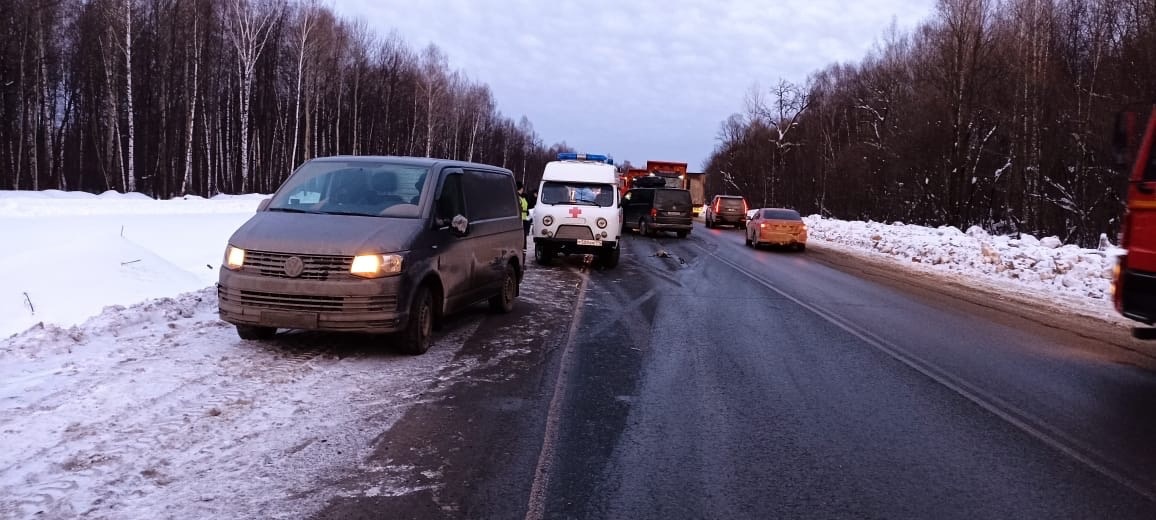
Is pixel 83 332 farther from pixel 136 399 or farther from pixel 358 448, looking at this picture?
pixel 358 448

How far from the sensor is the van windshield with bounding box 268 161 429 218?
753 centimetres

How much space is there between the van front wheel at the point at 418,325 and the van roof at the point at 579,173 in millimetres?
10649

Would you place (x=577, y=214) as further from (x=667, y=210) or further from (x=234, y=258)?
(x=667, y=210)

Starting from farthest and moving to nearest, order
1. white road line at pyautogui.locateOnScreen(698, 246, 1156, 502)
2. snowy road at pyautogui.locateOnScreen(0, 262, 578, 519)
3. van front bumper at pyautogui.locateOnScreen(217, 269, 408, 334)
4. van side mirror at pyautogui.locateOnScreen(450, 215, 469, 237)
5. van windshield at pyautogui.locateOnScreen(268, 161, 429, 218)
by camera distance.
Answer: van side mirror at pyautogui.locateOnScreen(450, 215, 469, 237), van windshield at pyautogui.locateOnScreen(268, 161, 429, 218), van front bumper at pyautogui.locateOnScreen(217, 269, 408, 334), white road line at pyautogui.locateOnScreen(698, 246, 1156, 502), snowy road at pyautogui.locateOnScreen(0, 262, 578, 519)

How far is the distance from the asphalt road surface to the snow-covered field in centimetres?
38

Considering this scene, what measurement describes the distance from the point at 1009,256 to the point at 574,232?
35.5 feet

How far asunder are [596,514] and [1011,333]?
797cm

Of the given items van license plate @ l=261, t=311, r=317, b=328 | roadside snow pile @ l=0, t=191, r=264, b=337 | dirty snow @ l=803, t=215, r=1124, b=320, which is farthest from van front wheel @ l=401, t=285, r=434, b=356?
dirty snow @ l=803, t=215, r=1124, b=320

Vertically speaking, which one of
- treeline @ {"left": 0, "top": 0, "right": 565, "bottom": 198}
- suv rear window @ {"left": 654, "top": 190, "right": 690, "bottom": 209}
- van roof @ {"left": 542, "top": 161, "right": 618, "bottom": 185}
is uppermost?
treeline @ {"left": 0, "top": 0, "right": 565, "bottom": 198}

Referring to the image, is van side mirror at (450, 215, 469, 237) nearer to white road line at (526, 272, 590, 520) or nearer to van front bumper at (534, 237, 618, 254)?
white road line at (526, 272, 590, 520)

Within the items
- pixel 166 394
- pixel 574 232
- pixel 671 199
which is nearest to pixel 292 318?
pixel 166 394

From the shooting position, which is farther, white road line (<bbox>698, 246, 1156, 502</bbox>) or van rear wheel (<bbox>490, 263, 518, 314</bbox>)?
van rear wheel (<bbox>490, 263, 518, 314</bbox>)

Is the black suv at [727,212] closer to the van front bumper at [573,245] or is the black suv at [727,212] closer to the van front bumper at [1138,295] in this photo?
the van front bumper at [573,245]

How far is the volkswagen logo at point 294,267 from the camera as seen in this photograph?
21.7 ft
